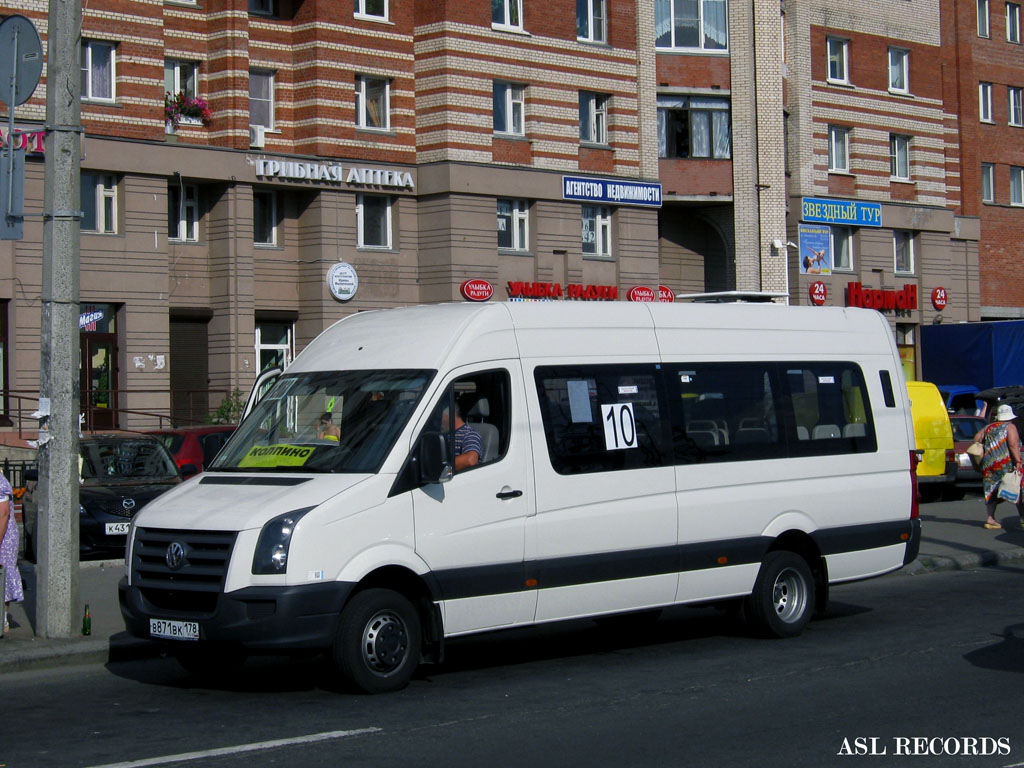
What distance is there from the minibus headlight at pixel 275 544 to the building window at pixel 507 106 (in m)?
28.1

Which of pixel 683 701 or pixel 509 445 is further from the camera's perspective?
pixel 509 445

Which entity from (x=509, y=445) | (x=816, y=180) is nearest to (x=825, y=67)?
(x=816, y=180)

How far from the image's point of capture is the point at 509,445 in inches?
383

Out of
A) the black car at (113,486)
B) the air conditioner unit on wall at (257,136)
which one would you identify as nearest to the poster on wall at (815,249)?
the air conditioner unit on wall at (257,136)

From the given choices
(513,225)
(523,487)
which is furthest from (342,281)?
(523,487)

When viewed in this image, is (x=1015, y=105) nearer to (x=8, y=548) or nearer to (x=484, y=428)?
(x=484, y=428)

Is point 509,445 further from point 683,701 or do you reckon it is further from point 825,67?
point 825,67

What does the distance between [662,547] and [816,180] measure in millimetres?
34641

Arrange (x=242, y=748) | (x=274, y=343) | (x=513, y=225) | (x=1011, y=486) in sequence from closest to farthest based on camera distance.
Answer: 1. (x=242, y=748)
2. (x=1011, y=486)
3. (x=274, y=343)
4. (x=513, y=225)

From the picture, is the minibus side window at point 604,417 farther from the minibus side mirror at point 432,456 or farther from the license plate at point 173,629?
the license plate at point 173,629

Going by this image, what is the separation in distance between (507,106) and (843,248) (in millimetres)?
13776

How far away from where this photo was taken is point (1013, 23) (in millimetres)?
52625

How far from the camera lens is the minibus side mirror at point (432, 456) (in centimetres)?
905

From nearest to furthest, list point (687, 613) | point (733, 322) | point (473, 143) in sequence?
1. point (733, 322)
2. point (687, 613)
3. point (473, 143)
